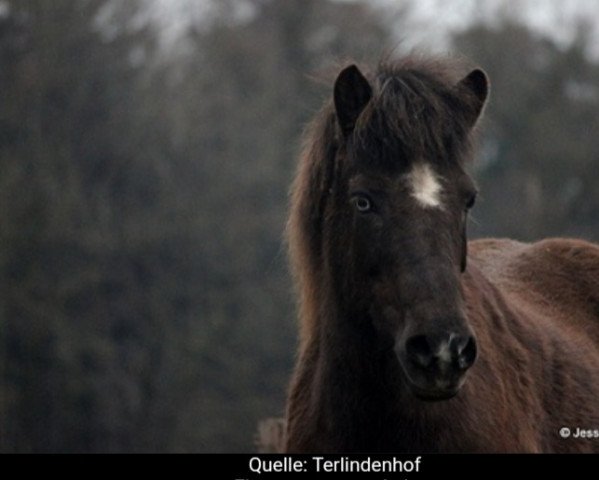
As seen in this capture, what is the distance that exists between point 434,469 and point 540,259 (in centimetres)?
240

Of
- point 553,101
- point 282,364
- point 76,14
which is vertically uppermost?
point 553,101

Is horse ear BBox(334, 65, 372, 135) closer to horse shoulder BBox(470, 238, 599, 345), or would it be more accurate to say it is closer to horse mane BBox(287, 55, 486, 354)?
horse mane BBox(287, 55, 486, 354)

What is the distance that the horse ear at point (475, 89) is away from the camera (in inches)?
268

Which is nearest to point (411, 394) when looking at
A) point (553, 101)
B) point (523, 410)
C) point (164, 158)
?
point (523, 410)

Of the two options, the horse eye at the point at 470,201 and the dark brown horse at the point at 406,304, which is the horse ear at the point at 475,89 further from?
the horse eye at the point at 470,201

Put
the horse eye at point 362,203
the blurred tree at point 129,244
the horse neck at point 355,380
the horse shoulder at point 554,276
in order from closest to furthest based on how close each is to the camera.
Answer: the horse eye at point 362,203, the horse neck at point 355,380, the horse shoulder at point 554,276, the blurred tree at point 129,244

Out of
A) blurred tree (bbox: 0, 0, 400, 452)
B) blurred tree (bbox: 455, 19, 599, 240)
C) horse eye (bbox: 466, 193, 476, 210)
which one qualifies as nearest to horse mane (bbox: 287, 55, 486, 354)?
horse eye (bbox: 466, 193, 476, 210)

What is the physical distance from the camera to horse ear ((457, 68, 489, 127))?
22.4ft

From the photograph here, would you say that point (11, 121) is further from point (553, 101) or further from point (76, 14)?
point (553, 101)

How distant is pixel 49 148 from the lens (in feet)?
96.0

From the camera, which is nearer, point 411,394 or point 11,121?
point 411,394

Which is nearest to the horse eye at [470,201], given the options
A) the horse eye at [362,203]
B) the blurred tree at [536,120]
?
the horse eye at [362,203]
